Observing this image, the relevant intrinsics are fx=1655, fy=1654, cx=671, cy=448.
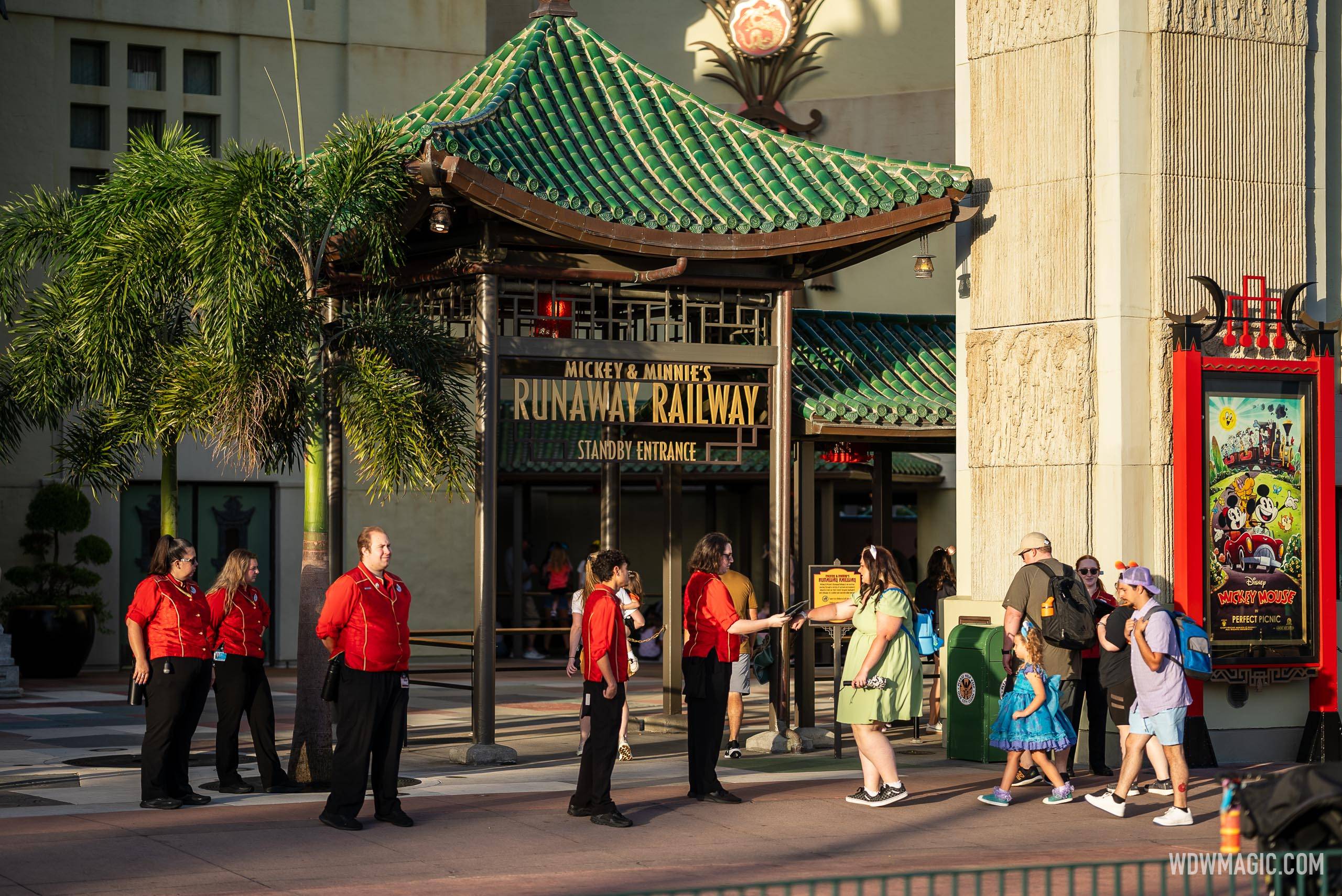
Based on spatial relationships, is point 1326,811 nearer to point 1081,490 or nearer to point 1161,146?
point 1081,490

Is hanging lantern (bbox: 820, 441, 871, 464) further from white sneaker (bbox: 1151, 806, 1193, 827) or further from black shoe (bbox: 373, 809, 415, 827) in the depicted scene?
black shoe (bbox: 373, 809, 415, 827)

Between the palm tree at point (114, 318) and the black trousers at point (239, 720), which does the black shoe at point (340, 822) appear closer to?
the black trousers at point (239, 720)

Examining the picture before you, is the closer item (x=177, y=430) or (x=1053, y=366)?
(x=177, y=430)

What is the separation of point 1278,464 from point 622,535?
51.5ft

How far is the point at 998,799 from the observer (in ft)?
37.9

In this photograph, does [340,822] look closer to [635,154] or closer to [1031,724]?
[1031,724]

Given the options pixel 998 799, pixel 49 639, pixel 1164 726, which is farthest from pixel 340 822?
pixel 49 639

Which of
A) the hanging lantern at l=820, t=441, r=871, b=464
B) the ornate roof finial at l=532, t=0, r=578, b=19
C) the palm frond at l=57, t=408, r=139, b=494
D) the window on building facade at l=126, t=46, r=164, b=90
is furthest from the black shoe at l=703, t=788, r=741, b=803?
the window on building facade at l=126, t=46, r=164, b=90

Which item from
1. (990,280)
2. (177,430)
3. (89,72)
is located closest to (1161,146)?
(990,280)

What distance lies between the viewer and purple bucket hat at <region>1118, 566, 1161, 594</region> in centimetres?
1109

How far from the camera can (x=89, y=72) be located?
24641mm

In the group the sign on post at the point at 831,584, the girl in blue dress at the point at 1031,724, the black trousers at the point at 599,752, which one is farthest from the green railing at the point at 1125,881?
the sign on post at the point at 831,584

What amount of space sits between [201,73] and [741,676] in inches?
601

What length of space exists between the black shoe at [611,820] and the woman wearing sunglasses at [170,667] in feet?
8.89
